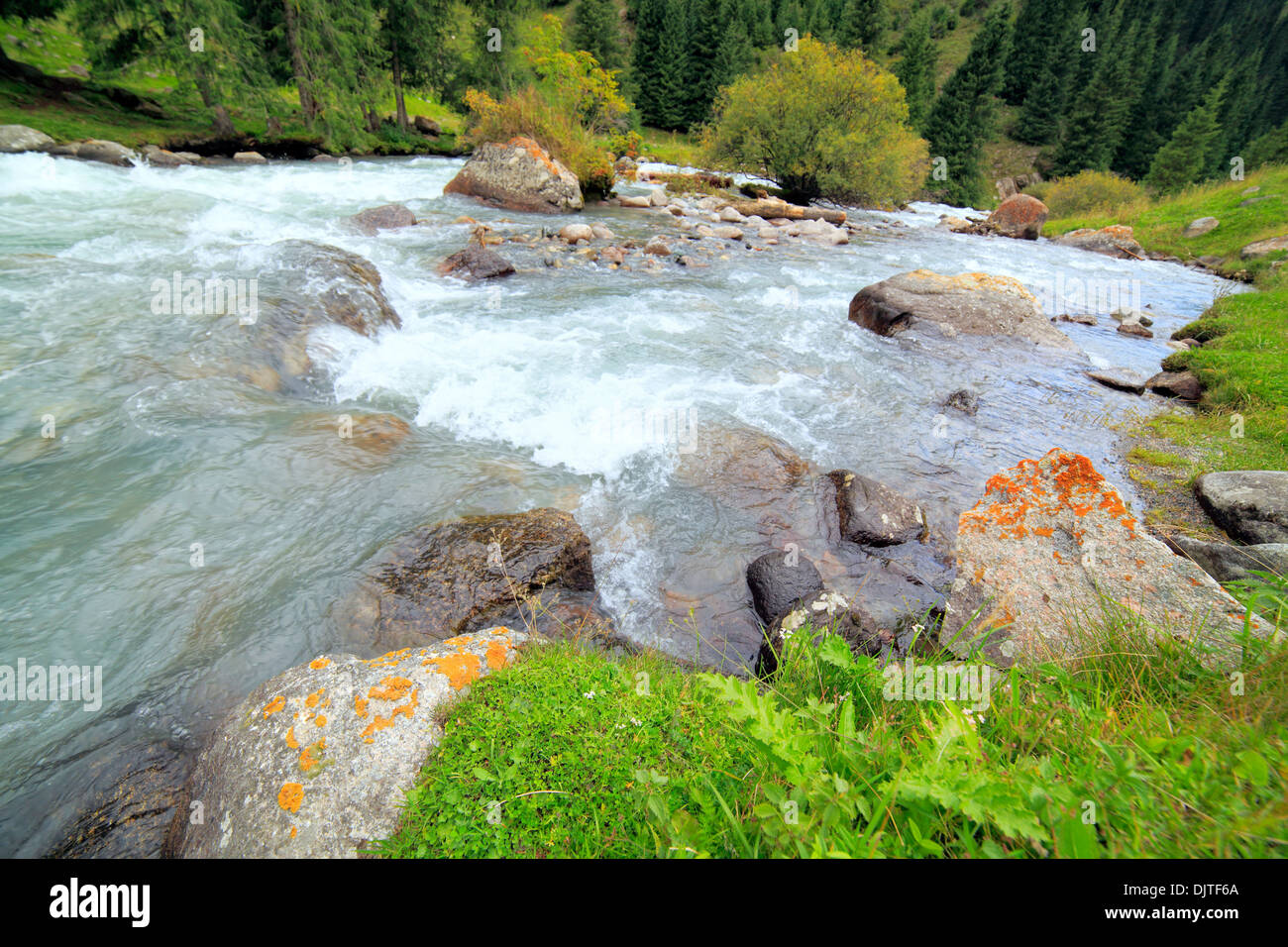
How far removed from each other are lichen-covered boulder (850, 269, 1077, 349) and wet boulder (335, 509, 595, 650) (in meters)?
9.24

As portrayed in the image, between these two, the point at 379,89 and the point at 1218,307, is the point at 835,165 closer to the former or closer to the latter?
the point at 1218,307

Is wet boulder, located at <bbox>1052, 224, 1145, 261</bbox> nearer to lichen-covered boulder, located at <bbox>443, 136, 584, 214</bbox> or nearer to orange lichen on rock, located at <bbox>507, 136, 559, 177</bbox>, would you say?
lichen-covered boulder, located at <bbox>443, 136, 584, 214</bbox>

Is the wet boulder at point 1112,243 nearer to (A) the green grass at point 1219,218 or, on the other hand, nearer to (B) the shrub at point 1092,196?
(A) the green grass at point 1219,218

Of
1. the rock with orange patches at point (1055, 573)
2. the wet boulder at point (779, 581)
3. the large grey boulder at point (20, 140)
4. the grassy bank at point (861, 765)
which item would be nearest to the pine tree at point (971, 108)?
the rock with orange patches at point (1055, 573)

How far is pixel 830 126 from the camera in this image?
29000 millimetres

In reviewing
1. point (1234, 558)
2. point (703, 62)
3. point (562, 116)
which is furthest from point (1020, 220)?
point (703, 62)

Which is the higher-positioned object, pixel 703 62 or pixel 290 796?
pixel 703 62

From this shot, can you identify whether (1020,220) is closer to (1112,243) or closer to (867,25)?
(1112,243)

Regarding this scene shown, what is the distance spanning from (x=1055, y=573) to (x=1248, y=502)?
3.28 meters

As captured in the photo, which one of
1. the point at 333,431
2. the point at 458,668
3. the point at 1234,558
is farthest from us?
the point at 333,431

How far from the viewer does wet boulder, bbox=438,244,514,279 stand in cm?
1228

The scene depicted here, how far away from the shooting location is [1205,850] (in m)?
1.41
